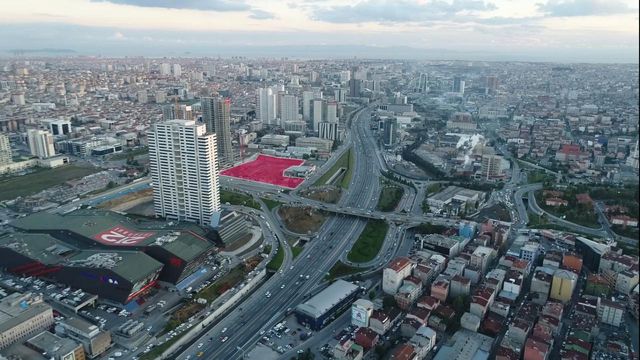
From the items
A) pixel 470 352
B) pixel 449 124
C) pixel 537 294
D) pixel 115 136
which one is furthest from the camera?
pixel 449 124

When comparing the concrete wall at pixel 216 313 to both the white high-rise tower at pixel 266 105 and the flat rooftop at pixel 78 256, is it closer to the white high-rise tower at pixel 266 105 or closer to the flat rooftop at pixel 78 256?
the flat rooftop at pixel 78 256

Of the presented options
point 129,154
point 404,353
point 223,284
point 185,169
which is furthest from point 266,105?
point 404,353

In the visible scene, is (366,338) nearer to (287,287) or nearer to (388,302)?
(388,302)

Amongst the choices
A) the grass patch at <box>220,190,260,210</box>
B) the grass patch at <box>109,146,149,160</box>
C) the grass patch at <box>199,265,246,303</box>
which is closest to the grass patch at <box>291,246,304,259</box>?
the grass patch at <box>199,265,246,303</box>

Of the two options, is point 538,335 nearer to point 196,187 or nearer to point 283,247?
point 283,247

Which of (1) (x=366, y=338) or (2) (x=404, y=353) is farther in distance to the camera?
(1) (x=366, y=338)

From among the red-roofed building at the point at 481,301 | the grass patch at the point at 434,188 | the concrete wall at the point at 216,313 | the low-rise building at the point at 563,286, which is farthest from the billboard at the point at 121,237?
the grass patch at the point at 434,188

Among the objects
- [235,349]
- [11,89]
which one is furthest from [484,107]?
[11,89]
